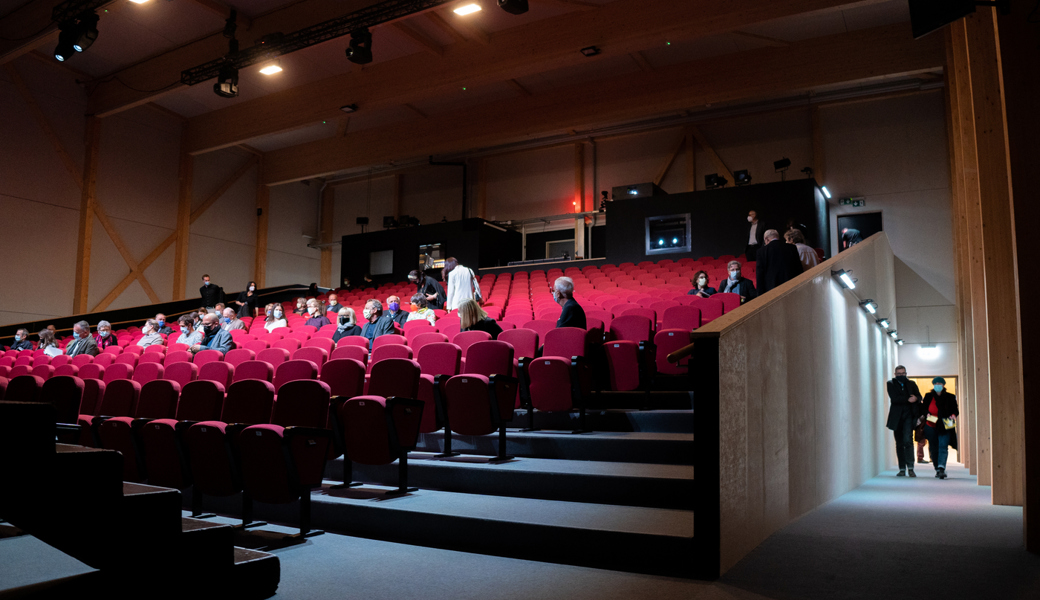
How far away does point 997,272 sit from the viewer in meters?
4.46

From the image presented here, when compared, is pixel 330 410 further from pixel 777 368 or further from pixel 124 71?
pixel 124 71

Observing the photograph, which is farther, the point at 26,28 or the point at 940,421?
the point at 26,28

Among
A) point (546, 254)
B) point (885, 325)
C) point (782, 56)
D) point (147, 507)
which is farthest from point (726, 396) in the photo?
point (546, 254)

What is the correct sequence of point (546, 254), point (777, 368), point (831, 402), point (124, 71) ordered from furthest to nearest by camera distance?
point (546, 254) → point (124, 71) → point (831, 402) → point (777, 368)

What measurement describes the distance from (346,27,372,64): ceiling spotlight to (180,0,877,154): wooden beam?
1137mm

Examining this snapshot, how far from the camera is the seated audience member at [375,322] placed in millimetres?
6730

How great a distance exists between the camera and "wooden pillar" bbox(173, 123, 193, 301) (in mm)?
14578

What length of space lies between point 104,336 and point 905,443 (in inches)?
420

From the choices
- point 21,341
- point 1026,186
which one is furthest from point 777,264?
point 21,341

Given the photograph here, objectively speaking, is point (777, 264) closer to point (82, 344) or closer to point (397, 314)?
point (397, 314)

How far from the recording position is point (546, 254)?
15.6 metres

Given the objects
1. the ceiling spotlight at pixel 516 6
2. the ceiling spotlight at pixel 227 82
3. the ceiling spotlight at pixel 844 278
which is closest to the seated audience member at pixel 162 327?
the ceiling spotlight at pixel 227 82

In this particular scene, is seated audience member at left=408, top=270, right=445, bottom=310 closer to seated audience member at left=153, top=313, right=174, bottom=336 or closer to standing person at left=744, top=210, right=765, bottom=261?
seated audience member at left=153, top=313, right=174, bottom=336

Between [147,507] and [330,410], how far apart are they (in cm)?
185
